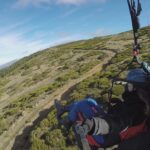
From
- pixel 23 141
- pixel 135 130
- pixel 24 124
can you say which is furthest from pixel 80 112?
pixel 24 124

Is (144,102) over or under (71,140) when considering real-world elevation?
over

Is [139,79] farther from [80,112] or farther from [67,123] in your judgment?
[67,123]

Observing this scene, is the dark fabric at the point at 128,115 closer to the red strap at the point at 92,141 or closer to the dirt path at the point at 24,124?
the red strap at the point at 92,141

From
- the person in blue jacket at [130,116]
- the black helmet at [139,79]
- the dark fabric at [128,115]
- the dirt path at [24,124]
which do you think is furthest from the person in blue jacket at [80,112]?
the dirt path at [24,124]

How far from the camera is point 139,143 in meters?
5.67

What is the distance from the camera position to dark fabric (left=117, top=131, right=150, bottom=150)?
564 cm

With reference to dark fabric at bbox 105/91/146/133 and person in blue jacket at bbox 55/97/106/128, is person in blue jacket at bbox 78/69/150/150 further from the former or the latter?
person in blue jacket at bbox 55/97/106/128

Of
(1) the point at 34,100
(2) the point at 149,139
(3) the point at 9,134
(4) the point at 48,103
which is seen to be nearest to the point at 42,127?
(3) the point at 9,134

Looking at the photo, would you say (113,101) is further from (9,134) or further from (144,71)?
(9,134)

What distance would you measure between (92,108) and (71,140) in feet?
33.5

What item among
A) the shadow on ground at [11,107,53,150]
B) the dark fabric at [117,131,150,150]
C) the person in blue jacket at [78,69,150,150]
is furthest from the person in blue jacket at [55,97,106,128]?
the shadow on ground at [11,107,53,150]

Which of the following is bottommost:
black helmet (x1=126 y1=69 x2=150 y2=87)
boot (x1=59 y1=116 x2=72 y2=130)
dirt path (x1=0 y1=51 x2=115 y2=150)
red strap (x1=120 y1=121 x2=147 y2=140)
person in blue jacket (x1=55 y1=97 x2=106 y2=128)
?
dirt path (x1=0 y1=51 x2=115 y2=150)

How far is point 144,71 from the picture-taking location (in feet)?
18.6

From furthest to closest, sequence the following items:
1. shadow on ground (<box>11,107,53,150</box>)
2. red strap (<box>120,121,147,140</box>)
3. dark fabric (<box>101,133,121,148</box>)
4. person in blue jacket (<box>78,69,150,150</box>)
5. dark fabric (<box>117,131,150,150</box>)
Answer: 1. shadow on ground (<box>11,107,53,150</box>)
2. dark fabric (<box>101,133,121,148</box>)
3. red strap (<box>120,121,147,140</box>)
4. dark fabric (<box>117,131,150,150</box>)
5. person in blue jacket (<box>78,69,150,150</box>)
